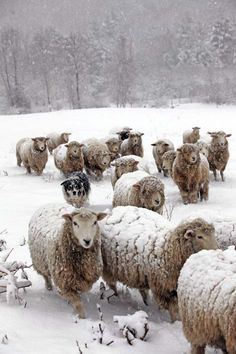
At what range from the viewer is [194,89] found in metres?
53.2

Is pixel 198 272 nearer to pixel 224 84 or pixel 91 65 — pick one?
pixel 224 84

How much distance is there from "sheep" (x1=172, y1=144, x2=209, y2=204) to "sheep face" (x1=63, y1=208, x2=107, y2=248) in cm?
552

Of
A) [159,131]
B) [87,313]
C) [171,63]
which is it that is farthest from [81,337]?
[171,63]

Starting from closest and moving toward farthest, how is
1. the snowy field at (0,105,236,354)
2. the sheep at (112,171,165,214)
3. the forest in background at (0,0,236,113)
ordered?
the snowy field at (0,105,236,354) → the sheep at (112,171,165,214) → the forest in background at (0,0,236,113)

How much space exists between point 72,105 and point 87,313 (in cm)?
4781

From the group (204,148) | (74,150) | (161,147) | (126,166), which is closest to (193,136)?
(161,147)

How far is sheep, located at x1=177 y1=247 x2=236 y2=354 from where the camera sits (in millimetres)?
3844

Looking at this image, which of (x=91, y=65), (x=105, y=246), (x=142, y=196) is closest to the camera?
(x=105, y=246)

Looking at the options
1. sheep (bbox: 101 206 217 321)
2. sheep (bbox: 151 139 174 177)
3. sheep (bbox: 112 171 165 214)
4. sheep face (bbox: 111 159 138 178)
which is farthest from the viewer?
sheep (bbox: 151 139 174 177)

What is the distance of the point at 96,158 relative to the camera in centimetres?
1404

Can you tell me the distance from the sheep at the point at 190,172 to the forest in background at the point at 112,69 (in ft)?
111

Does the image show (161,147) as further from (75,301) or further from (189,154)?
(75,301)

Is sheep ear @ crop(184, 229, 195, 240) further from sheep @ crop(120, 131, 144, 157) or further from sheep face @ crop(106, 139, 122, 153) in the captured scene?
sheep face @ crop(106, 139, 122, 153)

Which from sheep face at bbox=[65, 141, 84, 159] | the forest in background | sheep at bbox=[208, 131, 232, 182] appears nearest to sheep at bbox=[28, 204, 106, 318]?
sheep at bbox=[208, 131, 232, 182]
